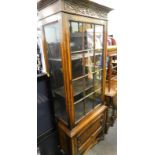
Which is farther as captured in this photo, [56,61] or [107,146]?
[107,146]

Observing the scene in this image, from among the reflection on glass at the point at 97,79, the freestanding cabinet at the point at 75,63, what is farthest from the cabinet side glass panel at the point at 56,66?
the reflection on glass at the point at 97,79

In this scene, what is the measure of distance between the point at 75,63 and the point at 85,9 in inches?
20.3

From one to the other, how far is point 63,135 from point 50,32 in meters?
1.15

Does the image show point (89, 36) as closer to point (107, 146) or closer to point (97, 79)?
point (97, 79)

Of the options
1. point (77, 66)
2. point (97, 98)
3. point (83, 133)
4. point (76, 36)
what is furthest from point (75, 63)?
point (83, 133)

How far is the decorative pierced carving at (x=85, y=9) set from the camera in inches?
41.6

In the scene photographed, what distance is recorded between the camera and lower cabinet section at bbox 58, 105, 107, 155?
1.42 meters

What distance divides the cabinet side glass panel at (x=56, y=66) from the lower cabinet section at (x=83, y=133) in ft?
0.55

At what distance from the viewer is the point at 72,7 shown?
108 centimetres

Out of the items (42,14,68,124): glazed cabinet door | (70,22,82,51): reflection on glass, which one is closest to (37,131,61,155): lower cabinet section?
(42,14,68,124): glazed cabinet door

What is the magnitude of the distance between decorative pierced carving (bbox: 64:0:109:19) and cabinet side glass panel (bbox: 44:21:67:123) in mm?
175

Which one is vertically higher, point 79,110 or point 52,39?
point 52,39
